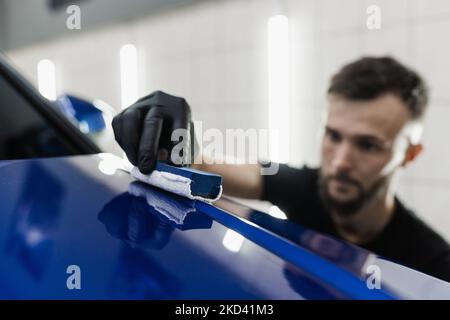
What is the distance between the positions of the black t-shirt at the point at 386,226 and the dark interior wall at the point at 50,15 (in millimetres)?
1333

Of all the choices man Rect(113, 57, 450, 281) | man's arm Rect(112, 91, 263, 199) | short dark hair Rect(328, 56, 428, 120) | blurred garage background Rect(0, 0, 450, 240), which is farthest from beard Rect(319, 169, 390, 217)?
man's arm Rect(112, 91, 263, 199)

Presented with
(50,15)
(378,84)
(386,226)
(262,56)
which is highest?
(50,15)

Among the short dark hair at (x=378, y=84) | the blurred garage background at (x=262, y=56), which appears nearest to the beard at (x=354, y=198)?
the short dark hair at (x=378, y=84)

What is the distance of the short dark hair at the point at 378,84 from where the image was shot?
3.82 ft

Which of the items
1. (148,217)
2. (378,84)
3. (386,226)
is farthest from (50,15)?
(148,217)

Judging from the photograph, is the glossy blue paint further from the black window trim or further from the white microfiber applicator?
the black window trim

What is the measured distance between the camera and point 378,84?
117 cm

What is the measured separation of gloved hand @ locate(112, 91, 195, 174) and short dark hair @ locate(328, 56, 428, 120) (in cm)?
83

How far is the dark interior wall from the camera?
2.58 m

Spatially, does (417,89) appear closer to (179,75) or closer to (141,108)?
(141,108)

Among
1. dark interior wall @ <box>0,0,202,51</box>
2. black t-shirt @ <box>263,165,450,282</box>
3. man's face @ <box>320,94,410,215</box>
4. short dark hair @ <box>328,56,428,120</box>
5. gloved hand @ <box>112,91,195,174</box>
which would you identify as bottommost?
black t-shirt @ <box>263,165,450,282</box>

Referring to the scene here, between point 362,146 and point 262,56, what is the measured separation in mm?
1019

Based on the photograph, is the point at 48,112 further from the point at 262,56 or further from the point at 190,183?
the point at 262,56
